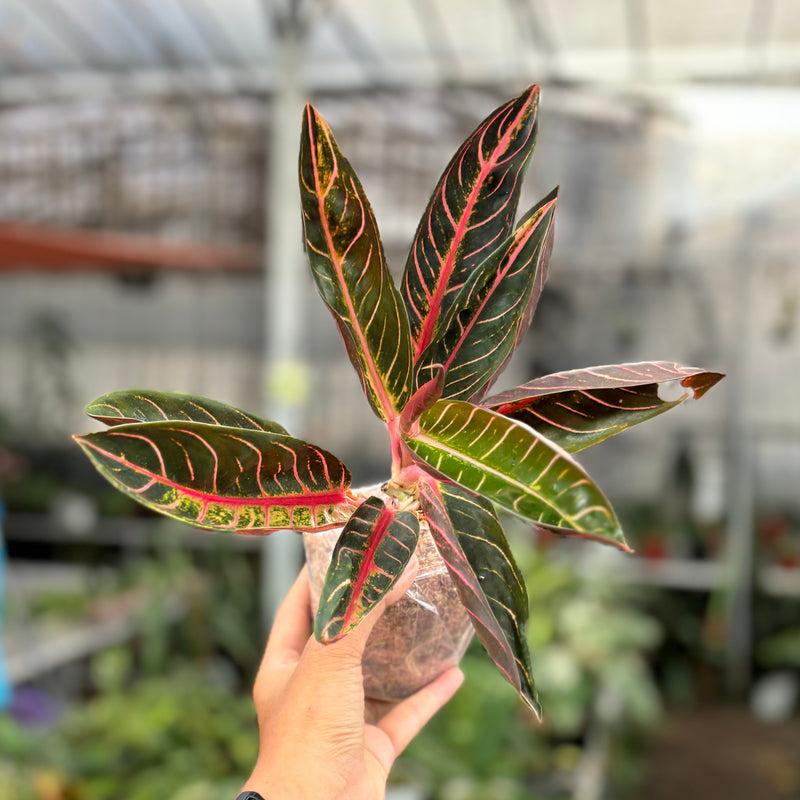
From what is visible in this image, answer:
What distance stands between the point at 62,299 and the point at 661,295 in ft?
12.1

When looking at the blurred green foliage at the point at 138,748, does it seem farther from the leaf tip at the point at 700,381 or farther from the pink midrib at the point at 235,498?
the leaf tip at the point at 700,381

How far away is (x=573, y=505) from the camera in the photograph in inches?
16.9

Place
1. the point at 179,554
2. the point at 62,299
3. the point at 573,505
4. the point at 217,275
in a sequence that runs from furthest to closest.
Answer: the point at 62,299
the point at 217,275
the point at 179,554
the point at 573,505

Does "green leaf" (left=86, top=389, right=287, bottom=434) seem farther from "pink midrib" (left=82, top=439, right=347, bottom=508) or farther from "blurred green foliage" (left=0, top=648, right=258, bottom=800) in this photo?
"blurred green foliage" (left=0, top=648, right=258, bottom=800)

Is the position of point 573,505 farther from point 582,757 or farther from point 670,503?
point 670,503

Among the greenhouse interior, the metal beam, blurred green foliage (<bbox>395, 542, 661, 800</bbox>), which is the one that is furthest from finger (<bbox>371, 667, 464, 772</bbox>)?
the metal beam

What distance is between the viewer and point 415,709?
0.76m

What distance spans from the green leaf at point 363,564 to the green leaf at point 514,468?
65mm

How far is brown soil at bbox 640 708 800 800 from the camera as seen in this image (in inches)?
122

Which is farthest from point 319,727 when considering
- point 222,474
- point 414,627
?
point 222,474

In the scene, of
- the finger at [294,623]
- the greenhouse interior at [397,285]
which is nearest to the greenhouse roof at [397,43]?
the greenhouse interior at [397,285]

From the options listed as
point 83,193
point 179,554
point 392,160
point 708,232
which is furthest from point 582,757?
point 83,193

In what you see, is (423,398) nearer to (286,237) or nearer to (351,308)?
(351,308)

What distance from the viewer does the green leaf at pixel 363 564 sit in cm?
49
